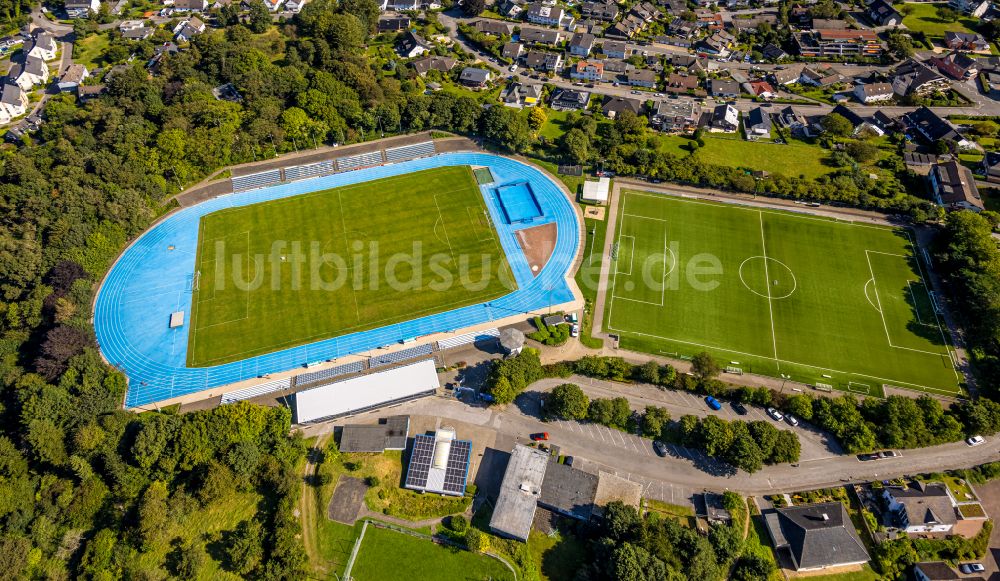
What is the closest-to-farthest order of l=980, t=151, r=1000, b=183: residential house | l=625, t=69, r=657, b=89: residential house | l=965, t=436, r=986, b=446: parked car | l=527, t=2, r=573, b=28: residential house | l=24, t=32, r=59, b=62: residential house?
l=965, t=436, r=986, b=446: parked car, l=980, t=151, r=1000, b=183: residential house, l=625, t=69, r=657, b=89: residential house, l=24, t=32, r=59, b=62: residential house, l=527, t=2, r=573, b=28: residential house

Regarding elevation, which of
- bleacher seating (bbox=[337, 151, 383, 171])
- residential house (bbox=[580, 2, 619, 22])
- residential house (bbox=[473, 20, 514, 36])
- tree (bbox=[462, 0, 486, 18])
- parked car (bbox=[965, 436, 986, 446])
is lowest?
parked car (bbox=[965, 436, 986, 446])

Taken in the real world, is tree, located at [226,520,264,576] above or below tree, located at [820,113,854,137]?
below

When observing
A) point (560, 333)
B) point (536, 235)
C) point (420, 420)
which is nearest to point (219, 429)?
point (420, 420)

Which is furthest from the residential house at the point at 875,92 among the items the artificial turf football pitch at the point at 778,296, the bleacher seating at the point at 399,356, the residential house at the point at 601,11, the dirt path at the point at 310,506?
the dirt path at the point at 310,506

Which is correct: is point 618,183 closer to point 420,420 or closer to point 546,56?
point 546,56

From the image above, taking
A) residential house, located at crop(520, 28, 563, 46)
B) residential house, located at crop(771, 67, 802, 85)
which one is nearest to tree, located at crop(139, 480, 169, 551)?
residential house, located at crop(520, 28, 563, 46)

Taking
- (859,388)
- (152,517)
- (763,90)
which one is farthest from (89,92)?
(859,388)

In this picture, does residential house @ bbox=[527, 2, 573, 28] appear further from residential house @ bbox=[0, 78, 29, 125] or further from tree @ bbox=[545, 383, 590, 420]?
residential house @ bbox=[0, 78, 29, 125]
